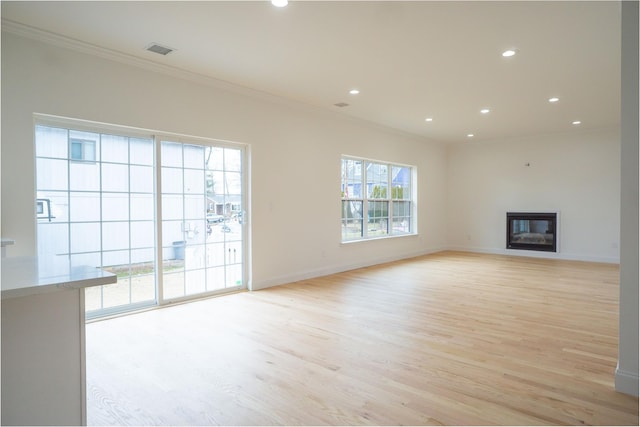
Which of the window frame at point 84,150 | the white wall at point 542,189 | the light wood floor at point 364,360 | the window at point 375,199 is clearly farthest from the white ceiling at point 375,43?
the light wood floor at point 364,360

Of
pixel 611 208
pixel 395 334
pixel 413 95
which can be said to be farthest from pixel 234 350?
pixel 611 208

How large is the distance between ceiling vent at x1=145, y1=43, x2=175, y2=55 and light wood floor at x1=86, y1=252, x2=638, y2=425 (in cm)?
275

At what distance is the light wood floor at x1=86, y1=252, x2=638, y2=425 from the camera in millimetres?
2143

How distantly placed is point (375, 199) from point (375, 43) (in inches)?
167

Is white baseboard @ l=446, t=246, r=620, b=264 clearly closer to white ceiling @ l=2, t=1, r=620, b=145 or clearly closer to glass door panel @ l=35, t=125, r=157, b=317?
white ceiling @ l=2, t=1, r=620, b=145

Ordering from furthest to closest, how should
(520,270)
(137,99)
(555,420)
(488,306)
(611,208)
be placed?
(611,208) → (520,270) → (488,306) → (137,99) → (555,420)

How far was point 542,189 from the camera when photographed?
837cm

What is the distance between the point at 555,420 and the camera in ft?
6.70

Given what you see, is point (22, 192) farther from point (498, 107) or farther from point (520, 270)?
point (520, 270)

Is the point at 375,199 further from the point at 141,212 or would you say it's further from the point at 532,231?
the point at 141,212

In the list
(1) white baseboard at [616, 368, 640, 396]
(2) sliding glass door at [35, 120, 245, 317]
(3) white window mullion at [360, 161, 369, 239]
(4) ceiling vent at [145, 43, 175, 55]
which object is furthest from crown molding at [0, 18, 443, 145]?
(1) white baseboard at [616, 368, 640, 396]

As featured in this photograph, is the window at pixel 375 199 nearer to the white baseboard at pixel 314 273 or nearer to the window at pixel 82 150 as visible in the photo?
the white baseboard at pixel 314 273

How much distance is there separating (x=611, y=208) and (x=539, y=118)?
8.74ft

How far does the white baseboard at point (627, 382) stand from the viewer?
2305 millimetres
